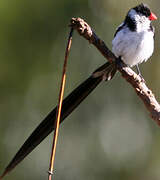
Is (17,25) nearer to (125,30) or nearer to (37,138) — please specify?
(125,30)

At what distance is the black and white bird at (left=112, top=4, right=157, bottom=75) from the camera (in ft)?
12.1

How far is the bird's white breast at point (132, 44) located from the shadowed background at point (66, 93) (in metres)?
1.15

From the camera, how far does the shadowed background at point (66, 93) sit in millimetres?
4715

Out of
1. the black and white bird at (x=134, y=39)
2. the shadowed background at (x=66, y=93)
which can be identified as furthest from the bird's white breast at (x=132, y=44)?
the shadowed background at (x=66, y=93)

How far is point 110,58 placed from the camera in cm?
257

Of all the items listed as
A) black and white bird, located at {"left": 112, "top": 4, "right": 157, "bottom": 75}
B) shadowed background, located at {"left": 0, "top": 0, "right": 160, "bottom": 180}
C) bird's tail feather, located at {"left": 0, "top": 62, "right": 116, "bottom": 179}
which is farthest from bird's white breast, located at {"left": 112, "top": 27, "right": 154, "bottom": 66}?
shadowed background, located at {"left": 0, "top": 0, "right": 160, "bottom": 180}

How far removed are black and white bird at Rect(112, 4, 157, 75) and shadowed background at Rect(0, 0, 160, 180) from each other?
43.2 inches

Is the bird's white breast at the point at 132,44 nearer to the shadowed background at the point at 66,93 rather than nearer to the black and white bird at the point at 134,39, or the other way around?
the black and white bird at the point at 134,39

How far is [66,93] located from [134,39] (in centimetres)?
140

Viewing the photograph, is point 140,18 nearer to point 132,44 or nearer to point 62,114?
point 132,44

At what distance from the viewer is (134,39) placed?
3682 millimetres

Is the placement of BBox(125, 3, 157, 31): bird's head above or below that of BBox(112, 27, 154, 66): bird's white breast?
above

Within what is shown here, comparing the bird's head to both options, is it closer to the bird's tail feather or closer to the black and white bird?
the black and white bird

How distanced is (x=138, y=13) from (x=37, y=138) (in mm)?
1865
